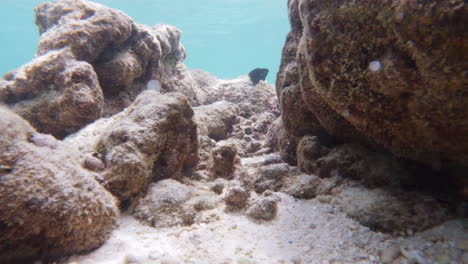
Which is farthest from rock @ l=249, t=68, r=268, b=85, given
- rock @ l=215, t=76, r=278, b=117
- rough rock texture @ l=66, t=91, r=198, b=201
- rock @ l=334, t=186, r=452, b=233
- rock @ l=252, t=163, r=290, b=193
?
rock @ l=334, t=186, r=452, b=233

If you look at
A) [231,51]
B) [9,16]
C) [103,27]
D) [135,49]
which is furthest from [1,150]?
[231,51]

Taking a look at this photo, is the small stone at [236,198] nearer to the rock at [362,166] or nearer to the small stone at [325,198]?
the small stone at [325,198]

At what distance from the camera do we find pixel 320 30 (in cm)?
238

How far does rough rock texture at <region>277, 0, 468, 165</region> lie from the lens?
65.2 inches

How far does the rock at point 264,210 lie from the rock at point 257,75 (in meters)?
7.56

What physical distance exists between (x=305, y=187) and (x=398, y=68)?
1855 mm

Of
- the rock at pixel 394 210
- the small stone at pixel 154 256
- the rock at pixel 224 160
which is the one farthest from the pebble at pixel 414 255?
the rock at pixel 224 160

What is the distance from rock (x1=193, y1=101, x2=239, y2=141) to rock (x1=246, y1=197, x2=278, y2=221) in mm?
3158

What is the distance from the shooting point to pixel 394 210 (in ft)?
7.90

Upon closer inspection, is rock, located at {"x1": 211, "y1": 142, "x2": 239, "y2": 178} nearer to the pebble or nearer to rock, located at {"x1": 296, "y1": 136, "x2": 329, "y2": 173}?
rock, located at {"x1": 296, "y1": 136, "x2": 329, "y2": 173}

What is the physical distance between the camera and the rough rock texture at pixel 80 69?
14.7 feet

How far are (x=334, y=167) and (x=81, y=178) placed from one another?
119 inches

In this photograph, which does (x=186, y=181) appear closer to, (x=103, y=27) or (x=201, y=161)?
(x=201, y=161)

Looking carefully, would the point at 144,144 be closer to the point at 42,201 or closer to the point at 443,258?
the point at 42,201
